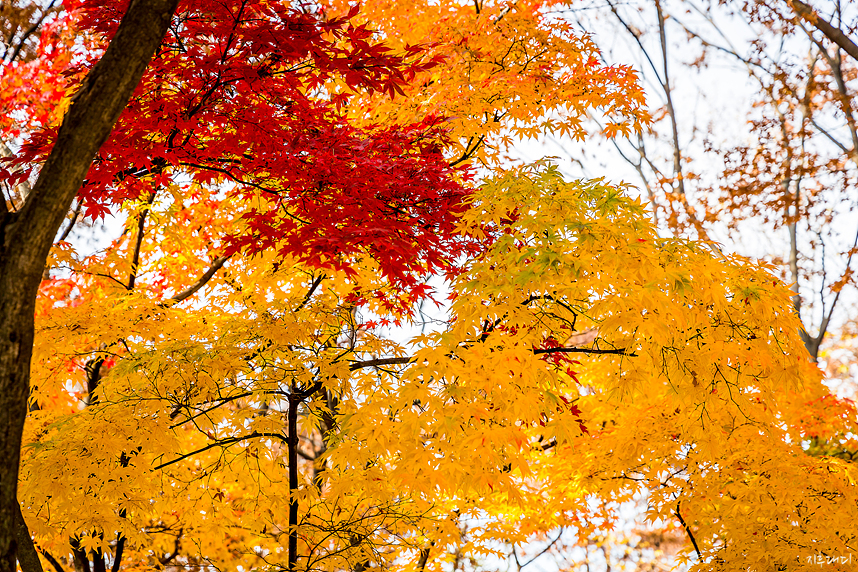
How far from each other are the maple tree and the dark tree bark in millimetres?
71

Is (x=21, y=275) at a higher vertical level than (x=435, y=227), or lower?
lower

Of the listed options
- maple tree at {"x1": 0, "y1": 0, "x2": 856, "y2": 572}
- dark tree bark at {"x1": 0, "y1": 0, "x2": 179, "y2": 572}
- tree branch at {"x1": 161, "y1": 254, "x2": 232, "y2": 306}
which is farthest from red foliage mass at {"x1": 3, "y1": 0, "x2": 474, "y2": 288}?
tree branch at {"x1": 161, "y1": 254, "x2": 232, "y2": 306}

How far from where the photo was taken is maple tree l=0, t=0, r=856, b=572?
3.24m

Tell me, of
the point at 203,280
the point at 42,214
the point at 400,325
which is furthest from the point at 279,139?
the point at 203,280

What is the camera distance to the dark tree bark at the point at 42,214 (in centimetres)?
224

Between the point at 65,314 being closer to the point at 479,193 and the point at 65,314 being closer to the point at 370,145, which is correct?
the point at 370,145

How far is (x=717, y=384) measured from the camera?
3590 millimetres

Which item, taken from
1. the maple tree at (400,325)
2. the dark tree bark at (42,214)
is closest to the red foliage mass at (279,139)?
the maple tree at (400,325)

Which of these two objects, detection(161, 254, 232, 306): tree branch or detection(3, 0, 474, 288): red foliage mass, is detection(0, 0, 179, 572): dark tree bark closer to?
detection(3, 0, 474, 288): red foliage mass

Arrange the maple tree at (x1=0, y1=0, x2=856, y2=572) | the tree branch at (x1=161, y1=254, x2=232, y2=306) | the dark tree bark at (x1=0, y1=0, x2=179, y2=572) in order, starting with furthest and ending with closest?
the tree branch at (x1=161, y1=254, x2=232, y2=306) < the maple tree at (x1=0, y1=0, x2=856, y2=572) < the dark tree bark at (x1=0, y1=0, x2=179, y2=572)

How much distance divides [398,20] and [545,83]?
7.39ft

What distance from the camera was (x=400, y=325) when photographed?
5.85 metres

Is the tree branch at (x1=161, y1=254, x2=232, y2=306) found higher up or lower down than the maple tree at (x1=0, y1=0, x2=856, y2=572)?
higher up

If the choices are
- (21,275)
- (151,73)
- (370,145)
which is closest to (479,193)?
(370,145)
